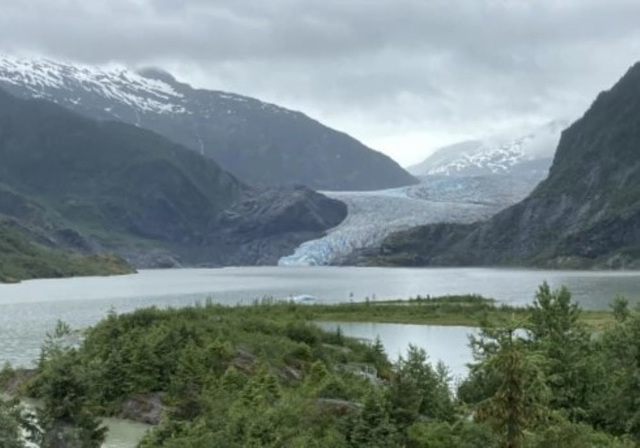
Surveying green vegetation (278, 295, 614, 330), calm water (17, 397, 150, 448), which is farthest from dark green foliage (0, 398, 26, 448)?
green vegetation (278, 295, 614, 330)

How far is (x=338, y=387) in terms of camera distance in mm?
29109

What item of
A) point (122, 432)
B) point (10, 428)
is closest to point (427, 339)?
point (122, 432)

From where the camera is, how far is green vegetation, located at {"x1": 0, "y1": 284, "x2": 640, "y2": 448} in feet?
65.8

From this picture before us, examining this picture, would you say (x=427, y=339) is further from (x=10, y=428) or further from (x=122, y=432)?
(x=10, y=428)

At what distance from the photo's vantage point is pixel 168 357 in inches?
1432

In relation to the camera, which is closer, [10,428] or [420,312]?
[10,428]

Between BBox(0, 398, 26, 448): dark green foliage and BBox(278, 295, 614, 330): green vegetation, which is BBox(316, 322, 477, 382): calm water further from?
BBox(0, 398, 26, 448): dark green foliage

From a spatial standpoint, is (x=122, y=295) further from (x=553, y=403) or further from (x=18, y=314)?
(x=553, y=403)

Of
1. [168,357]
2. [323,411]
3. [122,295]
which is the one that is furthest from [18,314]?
[323,411]

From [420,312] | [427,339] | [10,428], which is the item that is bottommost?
[427,339]

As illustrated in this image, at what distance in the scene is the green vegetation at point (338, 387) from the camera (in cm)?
2005

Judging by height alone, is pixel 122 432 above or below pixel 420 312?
below

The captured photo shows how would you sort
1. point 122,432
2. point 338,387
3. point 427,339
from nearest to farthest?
point 338,387 < point 122,432 < point 427,339

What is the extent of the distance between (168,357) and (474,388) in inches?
542
